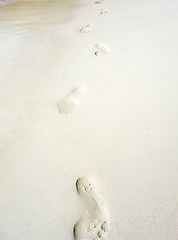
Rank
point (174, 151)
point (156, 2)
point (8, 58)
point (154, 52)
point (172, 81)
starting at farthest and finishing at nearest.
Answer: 1. point (156, 2)
2. point (8, 58)
3. point (154, 52)
4. point (172, 81)
5. point (174, 151)

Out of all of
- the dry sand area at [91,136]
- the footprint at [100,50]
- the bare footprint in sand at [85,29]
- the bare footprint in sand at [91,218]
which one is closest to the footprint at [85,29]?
the bare footprint in sand at [85,29]

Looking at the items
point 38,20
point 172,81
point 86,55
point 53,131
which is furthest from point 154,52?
point 38,20

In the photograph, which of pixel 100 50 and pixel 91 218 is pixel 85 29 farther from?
pixel 91 218

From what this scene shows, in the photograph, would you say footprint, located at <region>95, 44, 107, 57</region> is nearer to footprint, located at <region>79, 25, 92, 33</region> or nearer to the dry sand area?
the dry sand area

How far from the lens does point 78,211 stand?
0.82 m

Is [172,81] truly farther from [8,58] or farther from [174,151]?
[8,58]

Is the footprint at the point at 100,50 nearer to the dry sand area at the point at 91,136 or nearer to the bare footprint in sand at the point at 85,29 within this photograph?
the dry sand area at the point at 91,136

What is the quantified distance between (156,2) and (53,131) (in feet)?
8.61

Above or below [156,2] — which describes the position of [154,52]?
below

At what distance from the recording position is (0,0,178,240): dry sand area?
799 mm

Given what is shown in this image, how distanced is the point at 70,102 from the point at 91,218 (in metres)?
0.76

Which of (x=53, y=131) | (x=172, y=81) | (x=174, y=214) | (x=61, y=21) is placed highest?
(x=61, y=21)

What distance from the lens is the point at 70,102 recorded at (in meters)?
1.29

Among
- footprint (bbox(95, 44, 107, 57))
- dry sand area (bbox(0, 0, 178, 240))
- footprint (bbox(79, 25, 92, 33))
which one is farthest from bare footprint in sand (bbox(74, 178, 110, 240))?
footprint (bbox(79, 25, 92, 33))
